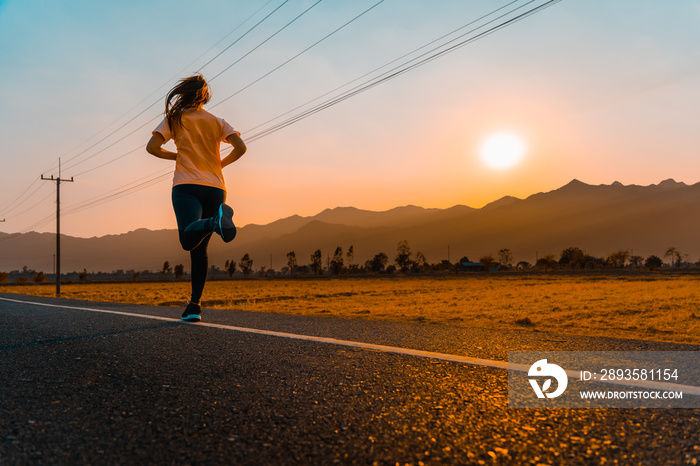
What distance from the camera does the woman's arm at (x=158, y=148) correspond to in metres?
4.78

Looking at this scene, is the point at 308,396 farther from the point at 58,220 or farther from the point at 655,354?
the point at 58,220

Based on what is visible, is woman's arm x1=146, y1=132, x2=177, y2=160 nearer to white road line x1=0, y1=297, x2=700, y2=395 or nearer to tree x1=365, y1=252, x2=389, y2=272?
white road line x1=0, y1=297, x2=700, y2=395

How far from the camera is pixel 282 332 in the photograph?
4086 millimetres

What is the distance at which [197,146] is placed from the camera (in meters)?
4.80

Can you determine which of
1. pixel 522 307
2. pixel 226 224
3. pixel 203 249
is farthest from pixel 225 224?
pixel 522 307

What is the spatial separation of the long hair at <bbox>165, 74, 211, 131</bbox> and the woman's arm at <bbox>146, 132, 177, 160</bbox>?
6.2 inches

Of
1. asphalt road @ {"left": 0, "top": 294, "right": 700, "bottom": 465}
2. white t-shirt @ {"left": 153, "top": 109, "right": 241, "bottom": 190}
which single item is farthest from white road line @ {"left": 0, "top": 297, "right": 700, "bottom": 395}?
white t-shirt @ {"left": 153, "top": 109, "right": 241, "bottom": 190}

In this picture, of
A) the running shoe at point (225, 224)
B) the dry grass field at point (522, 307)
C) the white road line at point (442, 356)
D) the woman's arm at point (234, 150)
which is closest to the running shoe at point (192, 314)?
the white road line at point (442, 356)

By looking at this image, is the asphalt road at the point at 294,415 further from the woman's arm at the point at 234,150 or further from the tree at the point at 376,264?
the tree at the point at 376,264

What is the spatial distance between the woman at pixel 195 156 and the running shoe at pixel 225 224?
14.2 inches

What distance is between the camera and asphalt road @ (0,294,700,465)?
56.3 inches

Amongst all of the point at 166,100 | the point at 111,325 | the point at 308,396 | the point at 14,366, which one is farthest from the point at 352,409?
the point at 166,100

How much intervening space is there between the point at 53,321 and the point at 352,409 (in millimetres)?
4648

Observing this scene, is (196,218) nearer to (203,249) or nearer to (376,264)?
(203,249)
